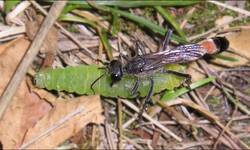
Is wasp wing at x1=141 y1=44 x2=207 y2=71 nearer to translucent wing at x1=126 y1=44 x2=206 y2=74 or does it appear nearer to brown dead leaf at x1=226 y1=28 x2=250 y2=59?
translucent wing at x1=126 y1=44 x2=206 y2=74

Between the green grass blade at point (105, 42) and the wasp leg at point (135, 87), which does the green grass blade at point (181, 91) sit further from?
the green grass blade at point (105, 42)

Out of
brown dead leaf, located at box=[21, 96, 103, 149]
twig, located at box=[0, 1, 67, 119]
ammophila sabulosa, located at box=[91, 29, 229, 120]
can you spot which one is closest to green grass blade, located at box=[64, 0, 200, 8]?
twig, located at box=[0, 1, 67, 119]

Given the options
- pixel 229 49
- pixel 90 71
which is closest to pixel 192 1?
pixel 229 49

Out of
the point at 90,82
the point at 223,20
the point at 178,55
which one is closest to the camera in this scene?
the point at 178,55

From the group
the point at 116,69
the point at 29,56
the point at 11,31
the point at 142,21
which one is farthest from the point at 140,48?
the point at 11,31

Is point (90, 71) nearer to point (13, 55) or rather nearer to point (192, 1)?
point (13, 55)

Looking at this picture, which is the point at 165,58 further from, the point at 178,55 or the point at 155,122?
the point at 155,122
